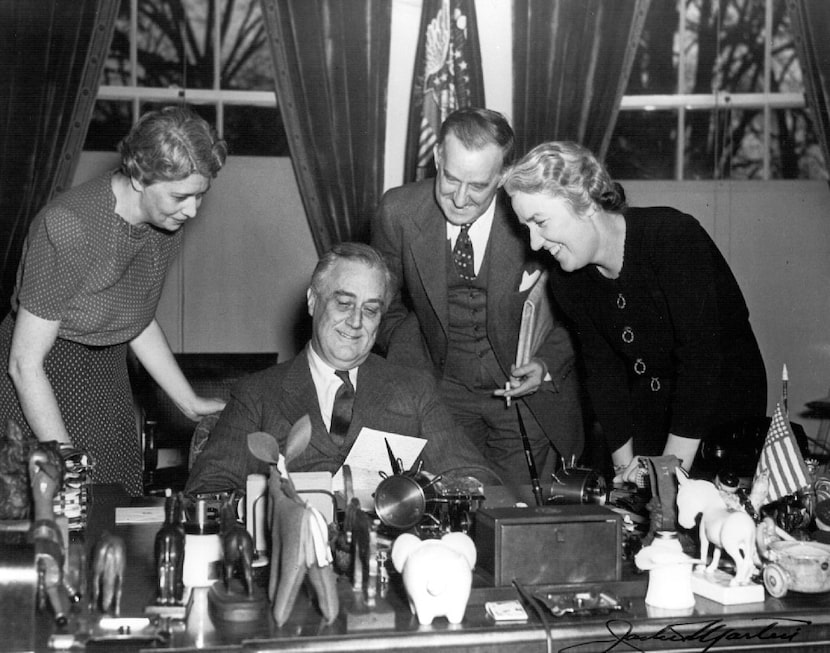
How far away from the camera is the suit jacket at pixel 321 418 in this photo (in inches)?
106

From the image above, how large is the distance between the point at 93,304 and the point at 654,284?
1.55m

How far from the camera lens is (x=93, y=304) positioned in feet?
9.27

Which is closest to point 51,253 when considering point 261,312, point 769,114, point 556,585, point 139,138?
point 139,138

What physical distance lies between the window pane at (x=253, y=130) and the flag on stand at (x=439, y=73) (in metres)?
0.79

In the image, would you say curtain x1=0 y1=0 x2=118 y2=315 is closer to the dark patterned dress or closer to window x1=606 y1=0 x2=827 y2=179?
the dark patterned dress

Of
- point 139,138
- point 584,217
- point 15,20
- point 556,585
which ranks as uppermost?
point 15,20

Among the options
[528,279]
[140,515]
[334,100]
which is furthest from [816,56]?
[140,515]

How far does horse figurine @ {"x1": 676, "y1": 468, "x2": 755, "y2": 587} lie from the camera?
70.9 inches

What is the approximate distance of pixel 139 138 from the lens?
8.62 ft

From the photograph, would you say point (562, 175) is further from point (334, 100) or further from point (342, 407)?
point (334, 100)

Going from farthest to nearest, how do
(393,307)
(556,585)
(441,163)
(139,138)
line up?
(393,307), (441,163), (139,138), (556,585)

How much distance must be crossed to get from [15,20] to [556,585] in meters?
5.14

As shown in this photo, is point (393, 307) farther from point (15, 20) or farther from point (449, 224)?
point (15, 20)

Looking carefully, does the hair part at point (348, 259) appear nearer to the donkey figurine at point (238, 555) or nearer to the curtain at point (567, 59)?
the donkey figurine at point (238, 555)
